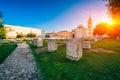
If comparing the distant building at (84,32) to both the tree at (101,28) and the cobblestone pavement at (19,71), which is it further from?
the cobblestone pavement at (19,71)

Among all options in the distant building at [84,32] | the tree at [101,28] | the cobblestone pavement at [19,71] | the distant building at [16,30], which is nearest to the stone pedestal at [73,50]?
the cobblestone pavement at [19,71]

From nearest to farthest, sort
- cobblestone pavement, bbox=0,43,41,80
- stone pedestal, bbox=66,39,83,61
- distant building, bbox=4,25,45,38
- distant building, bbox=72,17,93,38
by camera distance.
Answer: cobblestone pavement, bbox=0,43,41,80, stone pedestal, bbox=66,39,83,61, distant building, bbox=4,25,45,38, distant building, bbox=72,17,93,38

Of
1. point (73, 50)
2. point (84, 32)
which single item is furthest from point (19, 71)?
point (84, 32)

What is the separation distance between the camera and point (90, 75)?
5020 mm

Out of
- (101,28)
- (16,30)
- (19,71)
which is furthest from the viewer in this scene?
(16,30)

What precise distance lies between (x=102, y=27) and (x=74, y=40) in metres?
59.4

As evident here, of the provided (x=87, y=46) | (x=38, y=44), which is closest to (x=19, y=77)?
(x=87, y=46)

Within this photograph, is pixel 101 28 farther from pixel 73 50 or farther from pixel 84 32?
pixel 73 50

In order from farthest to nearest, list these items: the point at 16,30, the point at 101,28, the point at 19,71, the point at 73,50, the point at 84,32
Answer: the point at 84,32, the point at 16,30, the point at 101,28, the point at 73,50, the point at 19,71

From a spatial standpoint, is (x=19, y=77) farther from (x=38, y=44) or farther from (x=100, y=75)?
(x=38, y=44)

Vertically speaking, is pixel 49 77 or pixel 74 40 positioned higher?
pixel 74 40

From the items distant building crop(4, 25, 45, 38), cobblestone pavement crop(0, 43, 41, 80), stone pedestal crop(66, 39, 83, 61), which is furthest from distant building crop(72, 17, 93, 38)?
cobblestone pavement crop(0, 43, 41, 80)

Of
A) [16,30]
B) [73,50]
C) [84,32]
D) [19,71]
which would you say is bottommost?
[19,71]

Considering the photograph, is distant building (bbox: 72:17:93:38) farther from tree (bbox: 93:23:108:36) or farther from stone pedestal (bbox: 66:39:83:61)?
stone pedestal (bbox: 66:39:83:61)
